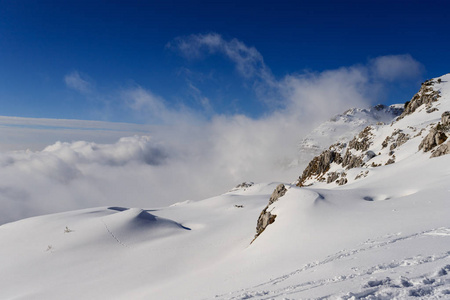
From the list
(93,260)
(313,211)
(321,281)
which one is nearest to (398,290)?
(321,281)

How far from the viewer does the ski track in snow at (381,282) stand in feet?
27.5

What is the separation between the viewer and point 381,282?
9.37 m

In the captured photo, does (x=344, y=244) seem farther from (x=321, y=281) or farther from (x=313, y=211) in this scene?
(x=313, y=211)

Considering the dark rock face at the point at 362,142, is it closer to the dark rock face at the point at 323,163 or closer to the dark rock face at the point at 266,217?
the dark rock face at the point at 323,163

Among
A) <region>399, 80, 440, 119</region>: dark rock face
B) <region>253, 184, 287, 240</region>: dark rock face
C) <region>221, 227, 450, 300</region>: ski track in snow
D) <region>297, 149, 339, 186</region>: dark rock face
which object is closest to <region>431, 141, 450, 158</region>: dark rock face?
Answer: <region>253, 184, 287, 240</region>: dark rock face

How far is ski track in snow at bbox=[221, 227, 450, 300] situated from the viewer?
838cm

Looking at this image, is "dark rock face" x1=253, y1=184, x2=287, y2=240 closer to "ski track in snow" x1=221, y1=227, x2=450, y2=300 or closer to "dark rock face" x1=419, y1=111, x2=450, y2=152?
"ski track in snow" x1=221, y1=227, x2=450, y2=300

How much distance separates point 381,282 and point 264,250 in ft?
43.0

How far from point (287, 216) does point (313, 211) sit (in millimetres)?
2596

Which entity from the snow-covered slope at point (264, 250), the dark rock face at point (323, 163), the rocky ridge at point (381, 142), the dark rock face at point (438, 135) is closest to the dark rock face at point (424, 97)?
the rocky ridge at point (381, 142)

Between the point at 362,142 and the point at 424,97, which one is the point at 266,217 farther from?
the point at 424,97

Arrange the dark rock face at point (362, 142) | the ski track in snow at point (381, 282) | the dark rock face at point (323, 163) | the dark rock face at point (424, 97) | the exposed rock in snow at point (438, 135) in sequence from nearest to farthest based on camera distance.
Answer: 1. the ski track in snow at point (381, 282)
2. the exposed rock in snow at point (438, 135)
3. the dark rock face at point (424, 97)
4. the dark rock face at point (362, 142)
5. the dark rock face at point (323, 163)

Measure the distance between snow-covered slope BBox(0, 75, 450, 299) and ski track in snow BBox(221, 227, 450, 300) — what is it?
1.6 inches

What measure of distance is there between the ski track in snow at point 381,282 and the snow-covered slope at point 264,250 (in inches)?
1.6
